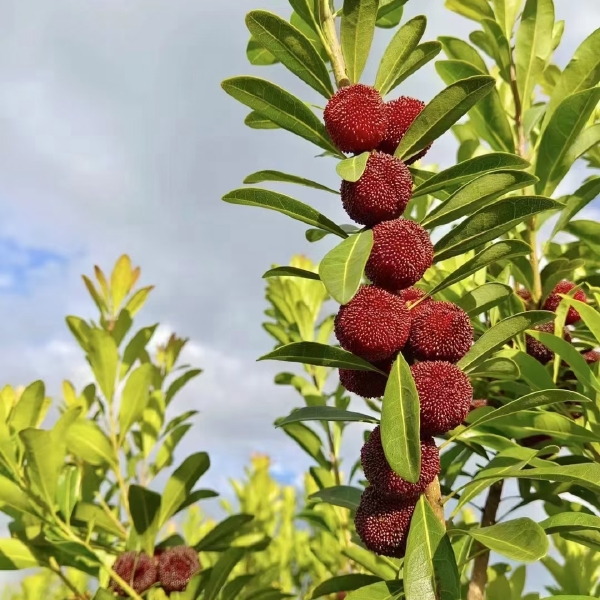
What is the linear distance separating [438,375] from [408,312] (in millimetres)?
102

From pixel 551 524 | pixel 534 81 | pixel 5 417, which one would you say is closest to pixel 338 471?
pixel 5 417

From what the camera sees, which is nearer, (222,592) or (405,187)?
(405,187)

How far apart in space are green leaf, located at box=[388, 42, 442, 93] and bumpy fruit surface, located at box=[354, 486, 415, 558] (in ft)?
2.18

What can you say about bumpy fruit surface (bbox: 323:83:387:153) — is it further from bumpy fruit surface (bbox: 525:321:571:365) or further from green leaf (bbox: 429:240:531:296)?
bumpy fruit surface (bbox: 525:321:571:365)

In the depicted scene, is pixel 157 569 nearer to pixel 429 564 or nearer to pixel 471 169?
pixel 429 564

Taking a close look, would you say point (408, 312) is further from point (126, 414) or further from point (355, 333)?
point (126, 414)

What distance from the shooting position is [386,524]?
3.07 feet

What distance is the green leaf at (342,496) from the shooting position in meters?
1.26

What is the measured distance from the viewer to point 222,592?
4.97 feet

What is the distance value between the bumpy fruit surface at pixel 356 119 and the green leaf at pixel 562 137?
454mm

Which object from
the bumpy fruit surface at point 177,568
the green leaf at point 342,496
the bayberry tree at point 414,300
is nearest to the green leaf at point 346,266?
the bayberry tree at point 414,300

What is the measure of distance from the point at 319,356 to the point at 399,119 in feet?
1.28

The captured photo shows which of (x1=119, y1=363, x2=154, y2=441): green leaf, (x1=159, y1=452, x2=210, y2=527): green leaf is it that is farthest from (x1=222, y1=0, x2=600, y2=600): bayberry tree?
(x1=119, y1=363, x2=154, y2=441): green leaf

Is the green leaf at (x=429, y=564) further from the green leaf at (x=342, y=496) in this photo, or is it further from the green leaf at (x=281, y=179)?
the green leaf at (x=281, y=179)
